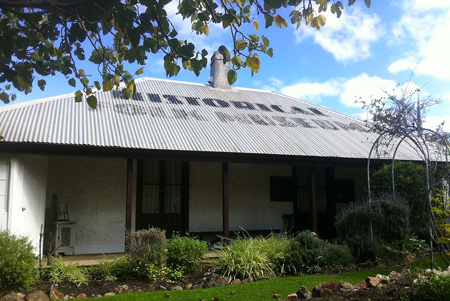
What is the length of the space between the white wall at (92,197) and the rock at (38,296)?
14.2 feet

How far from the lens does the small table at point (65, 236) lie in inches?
373

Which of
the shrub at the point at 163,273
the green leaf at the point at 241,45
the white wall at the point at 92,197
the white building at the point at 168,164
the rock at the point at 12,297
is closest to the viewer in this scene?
the green leaf at the point at 241,45

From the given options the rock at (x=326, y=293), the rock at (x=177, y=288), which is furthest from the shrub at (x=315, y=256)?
the rock at (x=177, y=288)

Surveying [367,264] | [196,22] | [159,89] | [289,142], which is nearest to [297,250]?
[367,264]

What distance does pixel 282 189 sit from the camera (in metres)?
12.9

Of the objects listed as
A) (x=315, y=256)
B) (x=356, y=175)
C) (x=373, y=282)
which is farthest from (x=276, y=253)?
(x=356, y=175)

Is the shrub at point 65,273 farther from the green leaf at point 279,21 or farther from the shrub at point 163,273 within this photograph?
the green leaf at point 279,21

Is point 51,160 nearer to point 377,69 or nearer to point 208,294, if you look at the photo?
point 208,294

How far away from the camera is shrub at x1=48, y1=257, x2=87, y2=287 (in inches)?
271

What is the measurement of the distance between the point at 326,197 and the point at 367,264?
5.84 metres

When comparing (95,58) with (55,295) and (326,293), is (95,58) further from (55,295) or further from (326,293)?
(326,293)

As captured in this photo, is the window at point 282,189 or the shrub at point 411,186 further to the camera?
the window at point 282,189

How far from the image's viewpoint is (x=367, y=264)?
25.3 feet

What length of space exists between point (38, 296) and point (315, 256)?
473 centimetres
